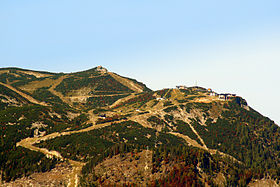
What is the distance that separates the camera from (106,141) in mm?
90125

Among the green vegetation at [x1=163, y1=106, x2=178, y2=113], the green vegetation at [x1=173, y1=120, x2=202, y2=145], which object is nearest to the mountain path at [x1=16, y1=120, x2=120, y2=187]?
the green vegetation at [x1=173, y1=120, x2=202, y2=145]

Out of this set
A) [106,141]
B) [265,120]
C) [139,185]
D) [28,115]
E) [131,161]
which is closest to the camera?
[139,185]

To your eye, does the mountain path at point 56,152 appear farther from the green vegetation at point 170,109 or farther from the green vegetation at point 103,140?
the green vegetation at point 170,109

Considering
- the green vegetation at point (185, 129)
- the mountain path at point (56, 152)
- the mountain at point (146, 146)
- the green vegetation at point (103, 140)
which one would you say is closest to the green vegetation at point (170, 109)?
the mountain at point (146, 146)

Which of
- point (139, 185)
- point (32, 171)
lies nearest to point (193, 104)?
point (139, 185)

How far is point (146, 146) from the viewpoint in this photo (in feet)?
302

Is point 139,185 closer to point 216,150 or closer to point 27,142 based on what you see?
point 27,142

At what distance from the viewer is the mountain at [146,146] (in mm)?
60938

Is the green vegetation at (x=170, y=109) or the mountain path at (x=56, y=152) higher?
the green vegetation at (x=170, y=109)

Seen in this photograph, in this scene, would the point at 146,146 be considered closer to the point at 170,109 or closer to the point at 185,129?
the point at 185,129

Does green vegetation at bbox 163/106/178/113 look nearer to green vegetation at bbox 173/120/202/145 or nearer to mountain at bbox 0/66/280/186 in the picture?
mountain at bbox 0/66/280/186

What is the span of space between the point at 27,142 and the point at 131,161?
49.7m

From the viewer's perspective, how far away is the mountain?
200 feet

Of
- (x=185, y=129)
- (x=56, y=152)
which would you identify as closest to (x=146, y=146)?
(x=56, y=152)
